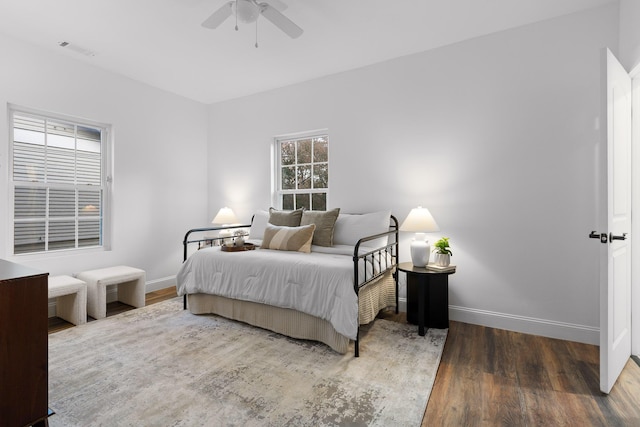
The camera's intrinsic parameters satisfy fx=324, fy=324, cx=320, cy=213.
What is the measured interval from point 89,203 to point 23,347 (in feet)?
8.81

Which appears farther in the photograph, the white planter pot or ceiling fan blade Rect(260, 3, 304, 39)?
the white planter pot

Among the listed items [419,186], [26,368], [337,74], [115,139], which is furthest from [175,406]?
[337,74]

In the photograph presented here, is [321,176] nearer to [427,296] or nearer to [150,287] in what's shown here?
[427,296]

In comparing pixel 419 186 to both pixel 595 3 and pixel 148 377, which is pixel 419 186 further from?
pixel 148 377

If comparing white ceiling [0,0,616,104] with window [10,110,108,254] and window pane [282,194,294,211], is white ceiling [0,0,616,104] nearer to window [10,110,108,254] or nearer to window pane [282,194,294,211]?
window [10,110,108,254]

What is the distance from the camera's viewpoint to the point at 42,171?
3.20m

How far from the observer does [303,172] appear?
4098 mm

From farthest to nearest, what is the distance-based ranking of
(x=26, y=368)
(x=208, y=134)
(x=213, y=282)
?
1. (x=208, y=134)
2. (x=213, y=282)
3. (x=26, y=368)

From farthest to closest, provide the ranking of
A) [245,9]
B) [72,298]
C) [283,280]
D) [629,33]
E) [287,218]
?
[287,218] < [72,298] < [283,280] < [629,33] < [245,9]

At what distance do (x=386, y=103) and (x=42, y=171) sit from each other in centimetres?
353

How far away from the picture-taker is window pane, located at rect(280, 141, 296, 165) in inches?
165

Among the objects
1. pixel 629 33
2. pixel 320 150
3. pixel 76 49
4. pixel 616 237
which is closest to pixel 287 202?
pixel 320 150

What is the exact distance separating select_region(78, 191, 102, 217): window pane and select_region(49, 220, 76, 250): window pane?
0.15 metres

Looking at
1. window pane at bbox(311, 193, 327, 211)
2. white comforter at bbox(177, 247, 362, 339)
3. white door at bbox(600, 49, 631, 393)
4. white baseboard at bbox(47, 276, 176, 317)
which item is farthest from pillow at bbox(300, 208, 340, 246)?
white baseboard at bbox(47, 276, 176, 317)
